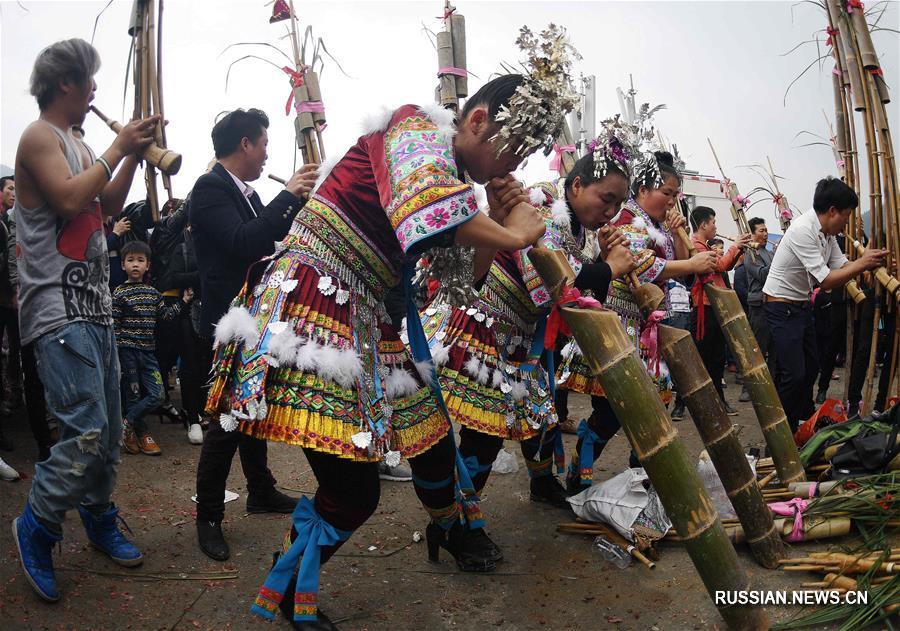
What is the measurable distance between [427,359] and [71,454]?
53.8 inches

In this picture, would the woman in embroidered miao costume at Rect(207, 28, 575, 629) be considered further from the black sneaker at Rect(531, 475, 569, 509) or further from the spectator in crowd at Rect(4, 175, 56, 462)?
the spectator in crowd at Rect(4, 175, 56, 462)

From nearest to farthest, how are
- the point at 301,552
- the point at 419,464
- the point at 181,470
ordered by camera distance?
the point at 301,552 < the point at 419,464 < the point at 181,470

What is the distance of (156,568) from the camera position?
115 inches

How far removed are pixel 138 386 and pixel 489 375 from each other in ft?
9.66

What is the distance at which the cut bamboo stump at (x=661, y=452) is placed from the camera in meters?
2.17

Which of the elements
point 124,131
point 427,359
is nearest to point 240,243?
point 124,131

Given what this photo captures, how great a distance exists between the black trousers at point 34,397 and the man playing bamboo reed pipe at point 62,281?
1607 mm

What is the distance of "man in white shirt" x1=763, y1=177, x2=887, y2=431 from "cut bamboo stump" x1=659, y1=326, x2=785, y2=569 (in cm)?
199

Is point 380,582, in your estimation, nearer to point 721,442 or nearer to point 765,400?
point 721,442

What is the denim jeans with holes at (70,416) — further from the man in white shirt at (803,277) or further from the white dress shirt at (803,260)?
the white dress shirt at (803,260)

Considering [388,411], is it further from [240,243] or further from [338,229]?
[240,243]

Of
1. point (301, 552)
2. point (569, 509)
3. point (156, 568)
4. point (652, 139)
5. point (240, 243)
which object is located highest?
point (652, 139)

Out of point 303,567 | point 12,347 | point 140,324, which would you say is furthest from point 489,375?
point 12,347

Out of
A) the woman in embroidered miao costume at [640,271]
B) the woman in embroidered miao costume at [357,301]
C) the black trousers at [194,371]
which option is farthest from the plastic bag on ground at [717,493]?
the black trousers at [194,371]
